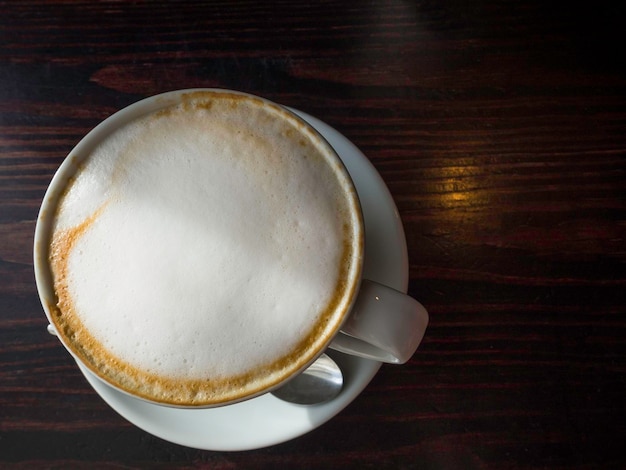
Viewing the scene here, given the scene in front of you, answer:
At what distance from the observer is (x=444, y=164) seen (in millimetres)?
964

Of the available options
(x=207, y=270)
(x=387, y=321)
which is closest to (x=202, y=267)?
(x=207, y=270)

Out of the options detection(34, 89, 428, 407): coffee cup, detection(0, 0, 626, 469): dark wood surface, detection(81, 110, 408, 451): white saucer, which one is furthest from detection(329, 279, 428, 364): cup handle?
detection(0, 0, 626, 469): dark wood surface

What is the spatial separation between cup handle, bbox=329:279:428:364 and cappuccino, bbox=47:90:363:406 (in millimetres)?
20

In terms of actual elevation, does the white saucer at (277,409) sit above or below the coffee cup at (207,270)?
below

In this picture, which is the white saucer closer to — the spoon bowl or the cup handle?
the spoon bowl

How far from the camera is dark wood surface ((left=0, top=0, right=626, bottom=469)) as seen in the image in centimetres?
89

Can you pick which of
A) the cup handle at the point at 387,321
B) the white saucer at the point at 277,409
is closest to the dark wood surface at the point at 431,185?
the white saucer at the point at 277,409

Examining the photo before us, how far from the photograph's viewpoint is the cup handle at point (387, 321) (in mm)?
652

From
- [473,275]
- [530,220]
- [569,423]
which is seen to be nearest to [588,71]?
[530,220]

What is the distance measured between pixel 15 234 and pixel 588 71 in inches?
41.0

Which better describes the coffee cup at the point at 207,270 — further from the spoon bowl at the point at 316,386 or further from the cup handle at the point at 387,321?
the spoon bowl at the point at 316,386

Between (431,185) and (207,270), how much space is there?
466 mm

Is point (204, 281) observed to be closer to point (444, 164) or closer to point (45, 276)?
point (45, 276)

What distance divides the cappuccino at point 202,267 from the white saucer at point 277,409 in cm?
16
